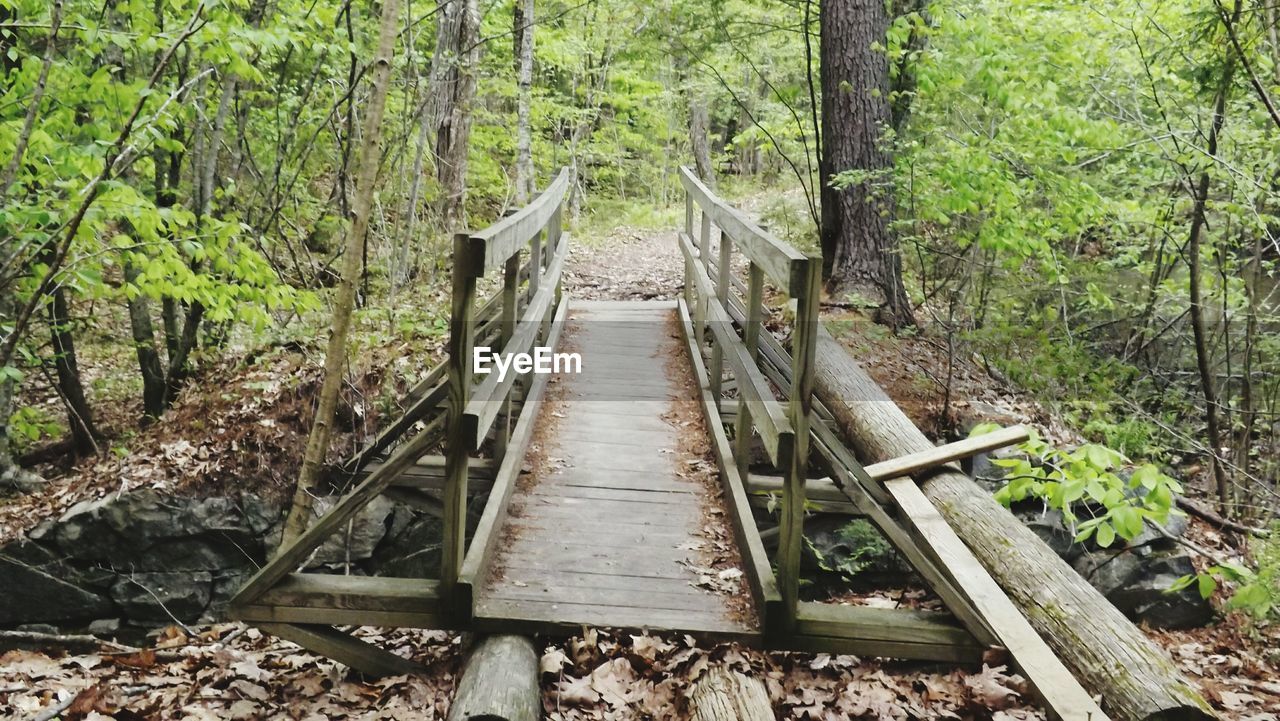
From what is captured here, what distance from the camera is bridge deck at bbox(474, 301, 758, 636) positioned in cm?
375

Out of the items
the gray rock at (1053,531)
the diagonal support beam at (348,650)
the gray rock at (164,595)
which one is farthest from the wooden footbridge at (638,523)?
the gray rock at (164,595)

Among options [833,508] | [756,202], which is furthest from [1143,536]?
[756,202]

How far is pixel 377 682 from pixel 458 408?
5.23ft

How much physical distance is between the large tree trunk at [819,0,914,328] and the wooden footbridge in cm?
325

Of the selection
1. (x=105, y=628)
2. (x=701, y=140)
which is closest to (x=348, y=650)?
(x=105, y=628)

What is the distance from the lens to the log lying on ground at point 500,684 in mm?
2908

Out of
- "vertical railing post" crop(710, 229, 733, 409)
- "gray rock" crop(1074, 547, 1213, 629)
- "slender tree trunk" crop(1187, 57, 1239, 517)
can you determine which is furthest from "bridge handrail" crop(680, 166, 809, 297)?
"slender tree trunk" crop(1187, 57, 1239, 517)

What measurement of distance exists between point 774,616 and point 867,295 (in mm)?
6286

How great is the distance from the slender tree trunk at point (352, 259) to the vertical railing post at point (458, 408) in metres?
1.35

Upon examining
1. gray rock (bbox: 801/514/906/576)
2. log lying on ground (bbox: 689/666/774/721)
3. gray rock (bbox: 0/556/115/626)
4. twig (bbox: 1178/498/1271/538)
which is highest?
log lying on ground (bbox: 689/666/774/721)

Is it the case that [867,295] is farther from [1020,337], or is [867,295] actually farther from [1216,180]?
[1216,180]

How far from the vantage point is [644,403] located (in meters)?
6.93

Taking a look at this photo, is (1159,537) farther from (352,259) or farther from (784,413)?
(352,259)

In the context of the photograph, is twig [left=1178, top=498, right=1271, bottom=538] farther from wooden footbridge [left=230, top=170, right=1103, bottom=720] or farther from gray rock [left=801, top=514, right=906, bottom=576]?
gray rock [left=801, top=514, right=906, bottom=576]
